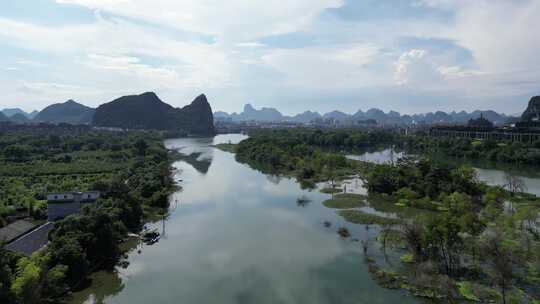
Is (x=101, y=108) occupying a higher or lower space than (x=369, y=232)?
higher

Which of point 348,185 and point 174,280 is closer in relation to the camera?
point 174,280

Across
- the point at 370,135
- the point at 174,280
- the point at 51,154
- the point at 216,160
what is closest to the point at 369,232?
the point at 174,280

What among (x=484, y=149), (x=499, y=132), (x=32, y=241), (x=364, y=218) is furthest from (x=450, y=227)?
(x=499, y=132)

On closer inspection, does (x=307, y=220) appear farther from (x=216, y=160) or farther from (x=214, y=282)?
(x=216, y=160)

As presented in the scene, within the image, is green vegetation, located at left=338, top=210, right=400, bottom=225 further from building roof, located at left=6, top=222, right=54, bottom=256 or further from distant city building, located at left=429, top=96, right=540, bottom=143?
distant city building, located at left=429, top=96, right=540, bottom=143

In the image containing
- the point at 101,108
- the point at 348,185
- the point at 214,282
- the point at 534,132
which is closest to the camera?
the point at 214,282

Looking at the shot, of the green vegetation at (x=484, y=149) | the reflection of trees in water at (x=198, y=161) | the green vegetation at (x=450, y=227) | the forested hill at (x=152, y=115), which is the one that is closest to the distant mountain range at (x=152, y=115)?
the forested hill at (x=152, y=115)
